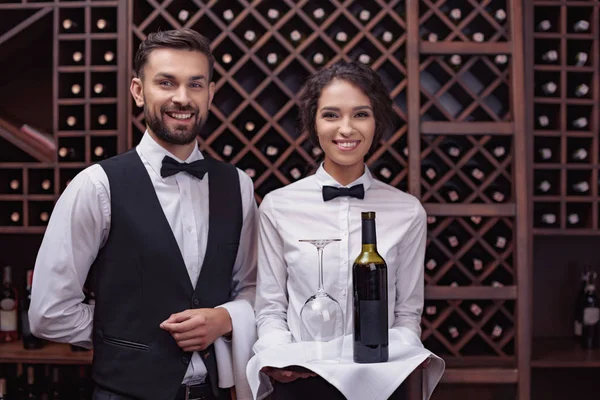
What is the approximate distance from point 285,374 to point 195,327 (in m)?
0.32

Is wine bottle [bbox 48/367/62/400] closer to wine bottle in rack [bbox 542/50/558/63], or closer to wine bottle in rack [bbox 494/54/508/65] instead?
wine bottle in rack [bbox 494/54/508/65]

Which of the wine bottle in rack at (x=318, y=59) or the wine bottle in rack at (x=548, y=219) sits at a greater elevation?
the wine bottle in rack at (x=318, y=59)

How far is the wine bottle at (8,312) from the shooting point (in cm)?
259

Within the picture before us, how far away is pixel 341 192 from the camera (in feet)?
5.27

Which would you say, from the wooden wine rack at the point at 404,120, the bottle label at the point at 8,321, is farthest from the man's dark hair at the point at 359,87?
the bottle label at the point at 8,321

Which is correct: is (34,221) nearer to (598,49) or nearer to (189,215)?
(189,215)

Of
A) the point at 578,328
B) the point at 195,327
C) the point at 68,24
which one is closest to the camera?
the point at 195,327

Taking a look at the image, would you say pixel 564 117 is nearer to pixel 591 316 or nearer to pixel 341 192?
pixel 591 316

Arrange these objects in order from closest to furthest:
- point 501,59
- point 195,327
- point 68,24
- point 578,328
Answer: point 195,327 < point 501,59 < point 68,24 < point 578,328

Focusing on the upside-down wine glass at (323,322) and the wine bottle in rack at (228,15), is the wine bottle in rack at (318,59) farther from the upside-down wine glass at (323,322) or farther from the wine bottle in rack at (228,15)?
the upside-down wine glass at (323,322)

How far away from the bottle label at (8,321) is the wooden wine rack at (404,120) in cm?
39

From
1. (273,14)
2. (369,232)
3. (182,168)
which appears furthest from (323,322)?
(273,14)

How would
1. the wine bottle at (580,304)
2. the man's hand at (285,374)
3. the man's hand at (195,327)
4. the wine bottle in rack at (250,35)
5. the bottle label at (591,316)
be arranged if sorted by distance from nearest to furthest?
the man's hand at (285,374)
the man's hand at (195,327)
the wine bottle in rack at (250,35)
the bottle label at (591,316)
the wine bottle at (580,304)

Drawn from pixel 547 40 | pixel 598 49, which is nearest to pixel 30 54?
pixel 547 40
